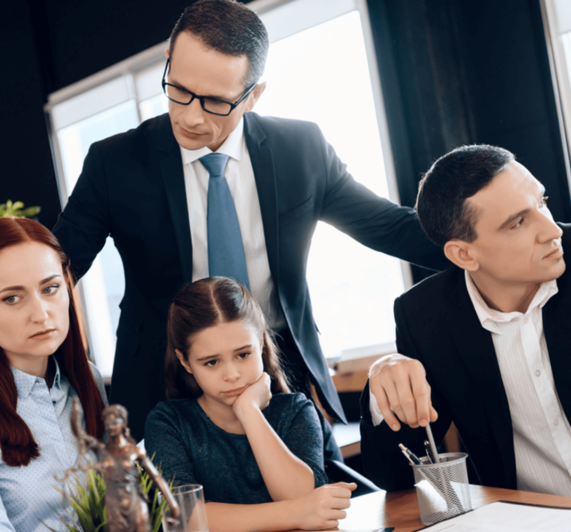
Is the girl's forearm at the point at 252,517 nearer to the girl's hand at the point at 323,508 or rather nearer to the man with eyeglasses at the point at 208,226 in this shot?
the girl's hand at the point at 323,508

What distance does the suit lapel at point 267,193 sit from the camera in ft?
5.92

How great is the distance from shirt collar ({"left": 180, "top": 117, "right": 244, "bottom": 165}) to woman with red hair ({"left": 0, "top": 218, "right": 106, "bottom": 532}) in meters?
0.48

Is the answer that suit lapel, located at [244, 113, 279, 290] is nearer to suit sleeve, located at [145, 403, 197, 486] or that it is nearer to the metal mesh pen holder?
suit sleeve, located at [145, 403, 197, 486]

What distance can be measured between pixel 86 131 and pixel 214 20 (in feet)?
10.7

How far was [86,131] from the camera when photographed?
4.54 meters

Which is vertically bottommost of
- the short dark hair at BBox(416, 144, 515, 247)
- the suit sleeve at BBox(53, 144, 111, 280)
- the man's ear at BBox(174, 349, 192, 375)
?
the man's ear at BBox(174, 349, 192, 375)

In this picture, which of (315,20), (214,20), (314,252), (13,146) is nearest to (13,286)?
(214,20)

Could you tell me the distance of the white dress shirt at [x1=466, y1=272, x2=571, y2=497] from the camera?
1417 mm

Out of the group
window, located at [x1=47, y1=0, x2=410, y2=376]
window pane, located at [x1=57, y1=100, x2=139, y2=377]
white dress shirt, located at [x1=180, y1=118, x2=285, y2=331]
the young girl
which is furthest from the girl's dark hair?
window pane, located at [x1=57, y1=100, x2=139, y2=377]

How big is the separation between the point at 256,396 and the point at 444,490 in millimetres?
656

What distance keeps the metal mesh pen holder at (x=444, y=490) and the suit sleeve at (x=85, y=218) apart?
3.78ft

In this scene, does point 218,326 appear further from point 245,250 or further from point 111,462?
point 111,462

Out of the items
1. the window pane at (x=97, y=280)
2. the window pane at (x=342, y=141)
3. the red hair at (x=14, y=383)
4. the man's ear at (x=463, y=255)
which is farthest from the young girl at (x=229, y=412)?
the window pane at (x=97, y=280)

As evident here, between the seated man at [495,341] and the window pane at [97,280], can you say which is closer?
the seated man at [495,341]
